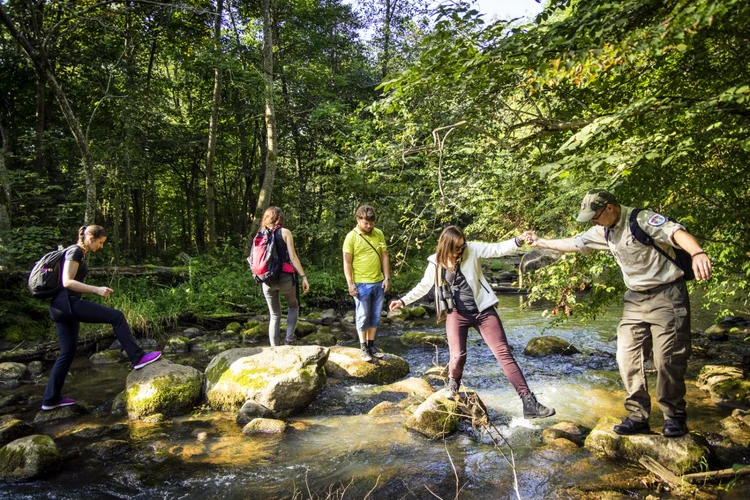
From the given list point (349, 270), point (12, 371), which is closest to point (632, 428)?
point (349, 270)

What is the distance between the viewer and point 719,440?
14.5ft

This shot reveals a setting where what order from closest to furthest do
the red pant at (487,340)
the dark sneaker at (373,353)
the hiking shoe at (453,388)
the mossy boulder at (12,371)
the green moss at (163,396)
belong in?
the red pant at (487,340)
the hiking shoe at (453,388)
the green moss at (163,396)
the dark sneaker at (373,353)
the mossy boulder at (12,371)

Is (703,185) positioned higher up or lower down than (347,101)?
lower down

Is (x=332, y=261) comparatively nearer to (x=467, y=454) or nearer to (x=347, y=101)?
(x=347, y=101)

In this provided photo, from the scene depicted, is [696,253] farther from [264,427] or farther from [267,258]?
[267,258]

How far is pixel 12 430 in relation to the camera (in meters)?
4.75

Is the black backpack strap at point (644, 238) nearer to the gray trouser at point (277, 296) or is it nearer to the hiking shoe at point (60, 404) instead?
the gray trouser at point (277, 296)

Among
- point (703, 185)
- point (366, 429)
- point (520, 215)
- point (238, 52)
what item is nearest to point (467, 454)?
point (366, 429)

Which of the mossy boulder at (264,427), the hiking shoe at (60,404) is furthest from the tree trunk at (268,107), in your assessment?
the mossy boulder at (264,427)

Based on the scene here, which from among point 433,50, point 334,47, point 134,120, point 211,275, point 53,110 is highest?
point 334,47

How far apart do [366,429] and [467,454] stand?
1159 millimetres

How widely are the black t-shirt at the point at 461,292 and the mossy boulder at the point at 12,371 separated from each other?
7.07 m

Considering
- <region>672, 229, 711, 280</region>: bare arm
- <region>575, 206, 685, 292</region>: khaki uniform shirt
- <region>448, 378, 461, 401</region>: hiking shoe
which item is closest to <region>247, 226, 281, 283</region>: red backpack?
<region>448, 378, 461, 401</region>: hiking shoe

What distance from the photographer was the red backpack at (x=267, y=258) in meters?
6.43
